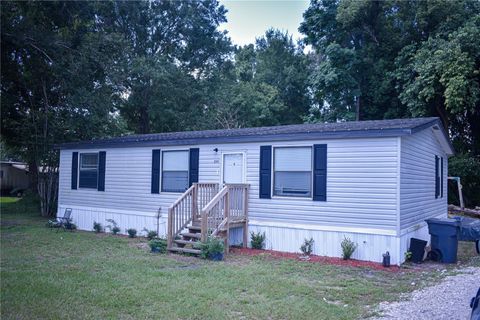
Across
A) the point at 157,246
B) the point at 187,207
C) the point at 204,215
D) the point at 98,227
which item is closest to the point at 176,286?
the point at 204,215

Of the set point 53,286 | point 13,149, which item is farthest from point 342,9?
point 53,286

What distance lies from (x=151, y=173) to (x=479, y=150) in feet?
52.6

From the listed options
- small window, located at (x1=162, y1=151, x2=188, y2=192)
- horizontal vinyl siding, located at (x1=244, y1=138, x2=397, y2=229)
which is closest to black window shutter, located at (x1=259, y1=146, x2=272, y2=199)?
horizontal vinyl siding, located at (x1=244, y1=138, x2=397, y2=229)

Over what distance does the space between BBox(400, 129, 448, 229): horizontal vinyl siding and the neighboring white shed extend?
93.9 feet

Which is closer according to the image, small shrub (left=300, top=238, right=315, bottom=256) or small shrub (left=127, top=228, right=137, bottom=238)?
small shrub (left=300, top=238, right=315, bottom=256)

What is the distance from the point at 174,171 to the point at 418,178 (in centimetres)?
645

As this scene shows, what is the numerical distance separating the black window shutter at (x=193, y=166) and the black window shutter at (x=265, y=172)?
6.66 feet

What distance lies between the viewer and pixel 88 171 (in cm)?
1455

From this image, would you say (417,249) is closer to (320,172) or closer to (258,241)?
(320,172)

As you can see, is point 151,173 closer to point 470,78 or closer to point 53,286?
point 53,286

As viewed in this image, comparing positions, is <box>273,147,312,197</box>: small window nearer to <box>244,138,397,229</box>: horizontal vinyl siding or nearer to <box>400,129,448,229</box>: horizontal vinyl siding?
<box>244,138,397,229</box>: horizontal vinyl siding

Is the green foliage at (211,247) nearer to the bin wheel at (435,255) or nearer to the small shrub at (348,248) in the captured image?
Answer: the small shrub at (348,248)

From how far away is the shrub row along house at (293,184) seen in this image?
9125mm

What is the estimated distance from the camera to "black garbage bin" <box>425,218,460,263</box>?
9.39m
